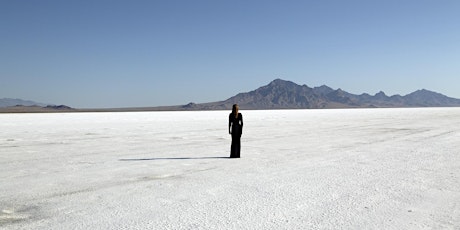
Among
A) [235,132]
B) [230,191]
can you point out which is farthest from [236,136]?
[230,191]

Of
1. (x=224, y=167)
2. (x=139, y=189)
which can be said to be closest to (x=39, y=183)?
(x=139, y=189)

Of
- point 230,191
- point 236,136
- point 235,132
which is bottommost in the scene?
point 230,191

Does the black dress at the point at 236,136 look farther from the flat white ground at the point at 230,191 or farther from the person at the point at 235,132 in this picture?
Result: the flat white ground at the point at 230,191

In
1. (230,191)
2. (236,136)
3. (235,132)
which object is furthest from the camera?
(235,132)

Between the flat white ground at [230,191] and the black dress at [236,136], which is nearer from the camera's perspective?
the flat white ground at [230,191]

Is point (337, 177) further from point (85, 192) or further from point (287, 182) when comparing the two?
point (85, 192)

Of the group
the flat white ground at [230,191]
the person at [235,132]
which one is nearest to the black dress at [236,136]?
the person at [235,132]

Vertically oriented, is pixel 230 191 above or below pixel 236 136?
below

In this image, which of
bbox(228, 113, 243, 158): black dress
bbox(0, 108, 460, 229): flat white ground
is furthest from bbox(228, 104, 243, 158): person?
bbox(0, 108, 460, 229): flat white ground

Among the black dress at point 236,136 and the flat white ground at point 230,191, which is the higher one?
the black dress at point 236,136

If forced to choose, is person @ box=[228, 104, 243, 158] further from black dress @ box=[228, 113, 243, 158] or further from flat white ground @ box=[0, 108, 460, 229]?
flat white ground @ box=[0, 108, 460, 229]

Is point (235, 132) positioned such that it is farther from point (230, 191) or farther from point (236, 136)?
point (230, 191)

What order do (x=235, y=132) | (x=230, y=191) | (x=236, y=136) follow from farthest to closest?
1. (x=235, y=132)
2. (x=236, y=136)
3. (x=230, y=191)

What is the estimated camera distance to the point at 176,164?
9.57 metres
